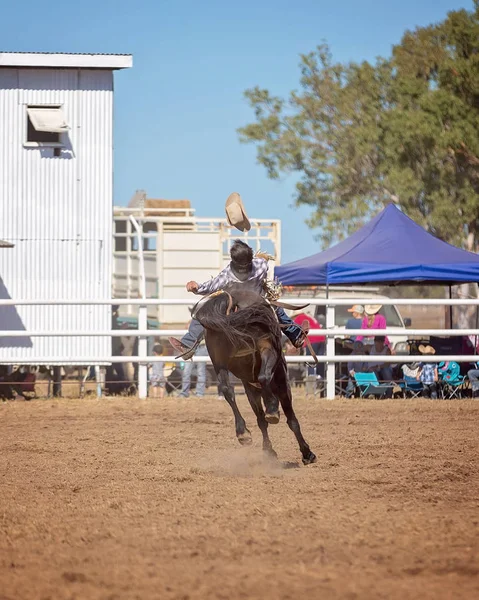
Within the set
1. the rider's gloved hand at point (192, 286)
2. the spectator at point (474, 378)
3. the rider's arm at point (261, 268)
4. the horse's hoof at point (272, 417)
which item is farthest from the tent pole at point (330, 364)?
the horse's hoof at point (272, 417)

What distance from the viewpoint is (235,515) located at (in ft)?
18.1

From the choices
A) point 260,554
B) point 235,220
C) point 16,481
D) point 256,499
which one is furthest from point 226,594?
point 235,220

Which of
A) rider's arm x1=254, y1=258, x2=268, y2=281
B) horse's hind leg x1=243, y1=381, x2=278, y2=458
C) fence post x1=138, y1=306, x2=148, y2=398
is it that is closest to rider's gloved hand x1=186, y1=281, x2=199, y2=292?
rider's arm x1=254, y1=258, x2=268, y2=281

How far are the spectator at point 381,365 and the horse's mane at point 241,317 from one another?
25.4 feet

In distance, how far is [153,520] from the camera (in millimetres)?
A: 5418

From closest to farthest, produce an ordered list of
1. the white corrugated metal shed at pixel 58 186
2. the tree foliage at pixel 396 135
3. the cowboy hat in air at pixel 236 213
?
the cowboy hat in air at pixel 236 213, the white corrugated metal shed at pixel 58 186, the tree foliage at pixel 396 135

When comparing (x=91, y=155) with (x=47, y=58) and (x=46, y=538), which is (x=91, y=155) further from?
(x=46, y=538)

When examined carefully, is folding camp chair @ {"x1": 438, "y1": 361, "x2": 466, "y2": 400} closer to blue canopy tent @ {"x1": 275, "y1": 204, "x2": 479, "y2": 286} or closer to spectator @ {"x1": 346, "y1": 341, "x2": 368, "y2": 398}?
spectator @ {"x1": 346, "y1": 341, "x2": 368, "y2": 398}

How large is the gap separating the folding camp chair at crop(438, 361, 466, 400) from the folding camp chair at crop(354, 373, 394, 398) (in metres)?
0.83

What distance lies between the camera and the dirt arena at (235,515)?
4027 millimetres

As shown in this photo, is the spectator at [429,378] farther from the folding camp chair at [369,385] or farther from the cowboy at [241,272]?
the cowboy at [241,272]

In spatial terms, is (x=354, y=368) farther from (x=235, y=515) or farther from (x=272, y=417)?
(x=235, y=515)

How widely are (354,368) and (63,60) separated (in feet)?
24.5

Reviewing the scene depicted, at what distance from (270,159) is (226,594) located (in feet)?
131
